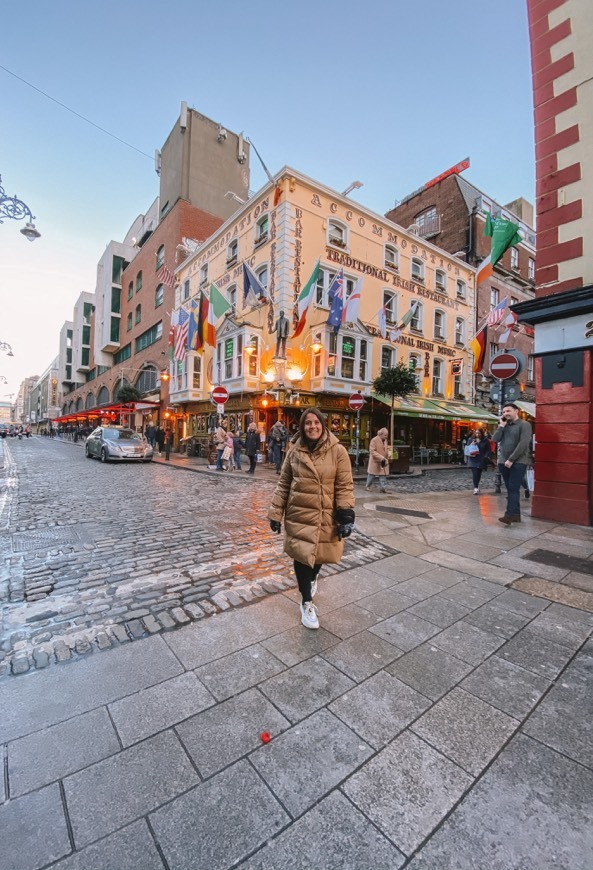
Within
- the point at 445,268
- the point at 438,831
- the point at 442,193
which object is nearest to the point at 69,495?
the point at 438,831

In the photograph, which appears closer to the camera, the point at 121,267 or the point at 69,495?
the point at 69,495

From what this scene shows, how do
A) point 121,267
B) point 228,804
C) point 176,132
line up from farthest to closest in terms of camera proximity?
point 121,267 < point 176,132 < point 228,804

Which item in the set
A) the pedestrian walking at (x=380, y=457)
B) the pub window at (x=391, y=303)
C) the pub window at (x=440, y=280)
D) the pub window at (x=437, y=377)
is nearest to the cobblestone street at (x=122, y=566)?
the pedestrian walking at (x=380, y=457)

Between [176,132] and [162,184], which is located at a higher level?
[176,132]

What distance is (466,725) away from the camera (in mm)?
2088

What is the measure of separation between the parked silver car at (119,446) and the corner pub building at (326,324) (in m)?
5.06

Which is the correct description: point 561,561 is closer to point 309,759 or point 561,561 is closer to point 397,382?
point 309,759

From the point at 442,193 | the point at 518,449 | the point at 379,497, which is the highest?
the point at 442,193

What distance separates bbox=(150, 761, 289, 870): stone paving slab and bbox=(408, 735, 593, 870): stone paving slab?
60cm

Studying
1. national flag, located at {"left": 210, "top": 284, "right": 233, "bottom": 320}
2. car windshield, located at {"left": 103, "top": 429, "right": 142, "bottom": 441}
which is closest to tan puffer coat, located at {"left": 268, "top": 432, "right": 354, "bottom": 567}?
national flag, located at {"left": 210, "top": 284, "right": 233, "bottom": 320}

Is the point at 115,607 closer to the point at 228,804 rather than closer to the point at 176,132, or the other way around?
the point at 228,804

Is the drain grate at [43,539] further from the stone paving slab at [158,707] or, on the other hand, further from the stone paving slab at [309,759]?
the stone paving slab at [309,759]

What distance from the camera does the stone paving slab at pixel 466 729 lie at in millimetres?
1885

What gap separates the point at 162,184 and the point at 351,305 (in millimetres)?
28927
